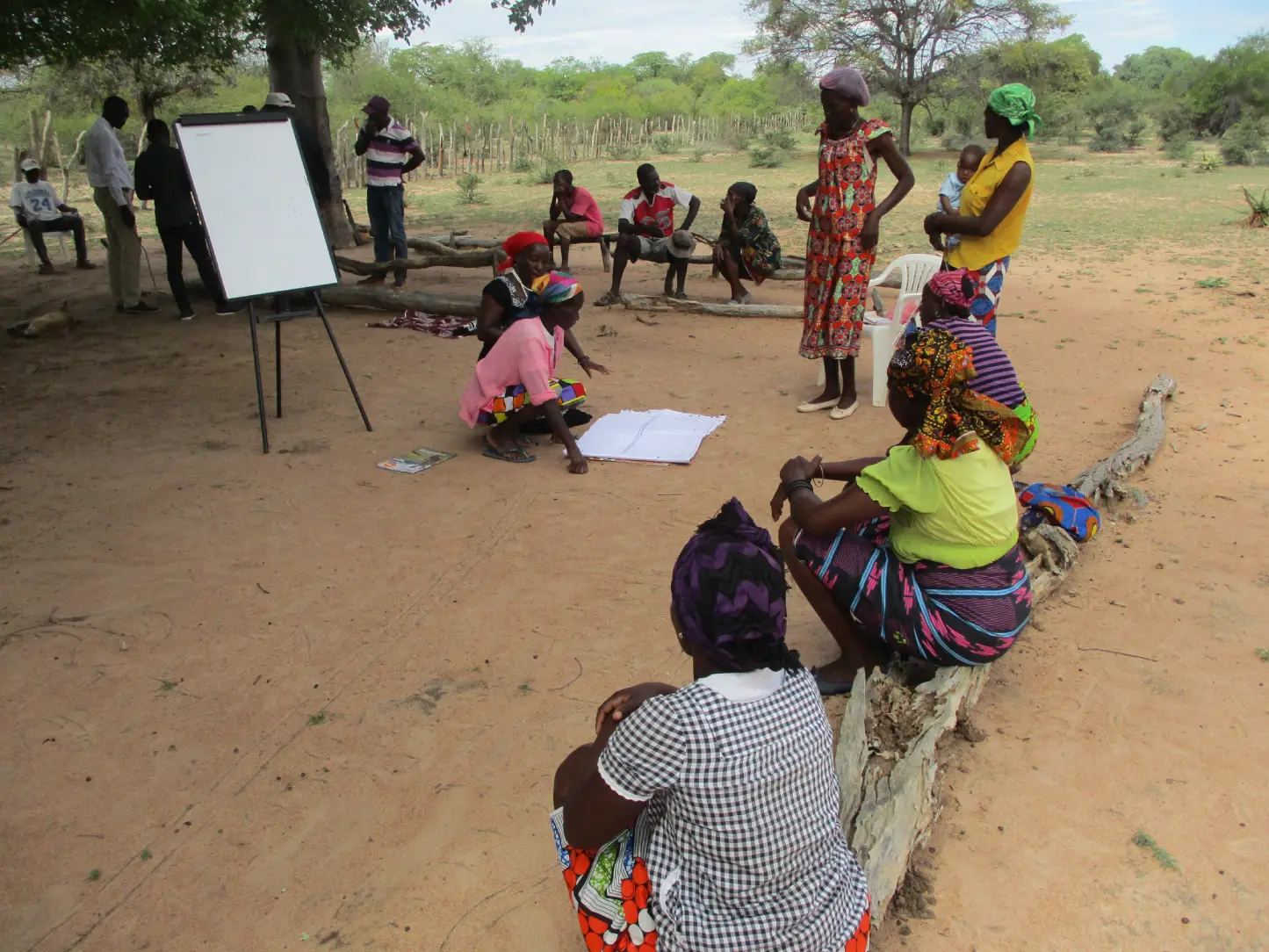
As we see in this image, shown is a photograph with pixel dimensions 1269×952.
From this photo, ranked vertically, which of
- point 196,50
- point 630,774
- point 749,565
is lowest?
point 630,774

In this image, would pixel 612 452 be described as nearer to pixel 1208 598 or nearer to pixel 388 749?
pixel 388 749

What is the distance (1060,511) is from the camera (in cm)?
367

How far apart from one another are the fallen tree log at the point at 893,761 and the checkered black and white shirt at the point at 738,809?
52 centimetres

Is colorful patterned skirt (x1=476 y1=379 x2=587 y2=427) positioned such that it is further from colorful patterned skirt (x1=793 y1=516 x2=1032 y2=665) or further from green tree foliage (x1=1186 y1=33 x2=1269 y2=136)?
green tree foliage (x1=1186 y1=33 x2=1269 y2=136)

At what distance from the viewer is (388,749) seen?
8.78ft

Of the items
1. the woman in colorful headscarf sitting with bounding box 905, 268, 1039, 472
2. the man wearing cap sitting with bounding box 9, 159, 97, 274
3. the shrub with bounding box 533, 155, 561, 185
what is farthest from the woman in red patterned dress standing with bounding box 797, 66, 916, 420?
the shrub with bounding box 533, 155, 561, 185

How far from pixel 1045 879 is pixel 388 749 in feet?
5.84

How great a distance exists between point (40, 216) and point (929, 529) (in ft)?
35.3

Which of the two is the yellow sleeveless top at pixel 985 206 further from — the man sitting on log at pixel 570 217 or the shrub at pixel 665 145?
the shrub at pixel 665 145

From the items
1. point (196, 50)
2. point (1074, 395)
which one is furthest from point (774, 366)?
point (196, 50)

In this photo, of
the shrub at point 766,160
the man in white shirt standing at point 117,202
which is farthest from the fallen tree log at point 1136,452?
the shrub at point 766,160

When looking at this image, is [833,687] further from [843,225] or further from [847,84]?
[847,84]

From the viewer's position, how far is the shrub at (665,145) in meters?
30.1

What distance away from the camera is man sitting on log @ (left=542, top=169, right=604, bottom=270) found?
9.12 metres
